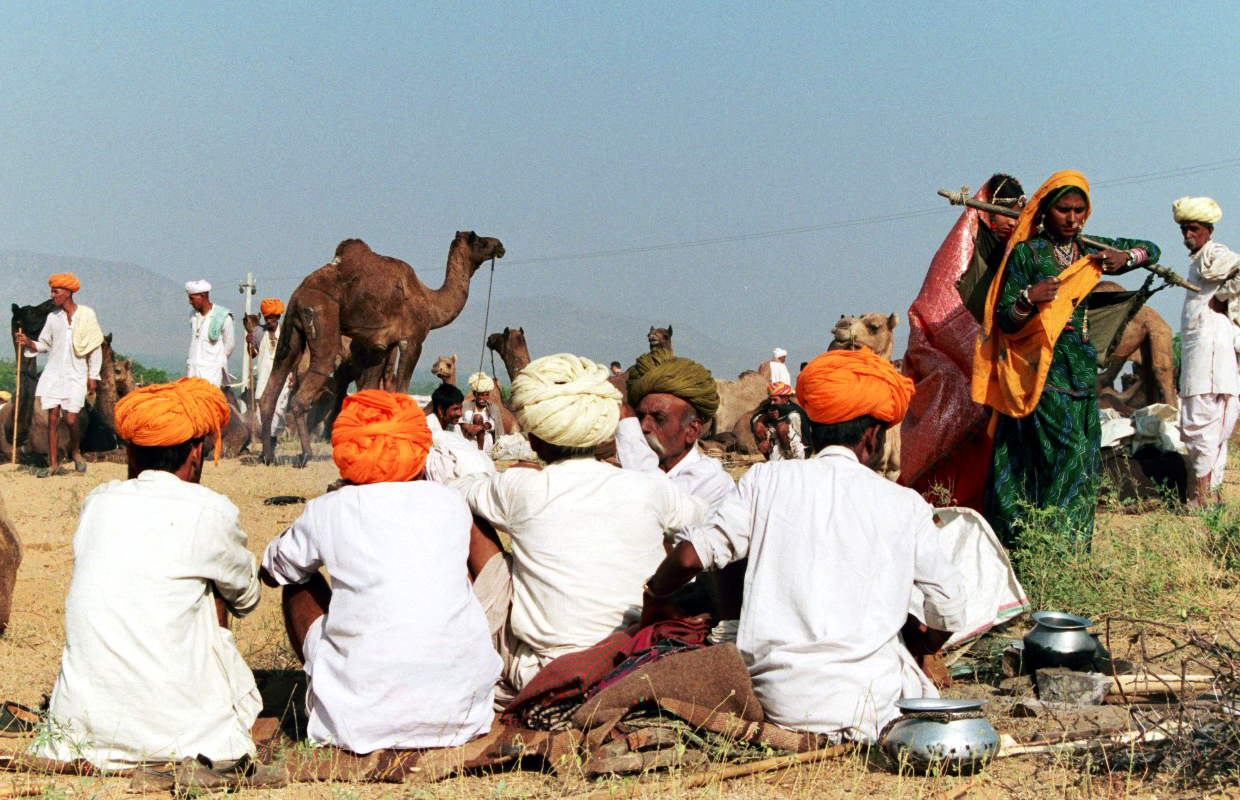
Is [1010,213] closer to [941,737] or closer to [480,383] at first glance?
[941,737]

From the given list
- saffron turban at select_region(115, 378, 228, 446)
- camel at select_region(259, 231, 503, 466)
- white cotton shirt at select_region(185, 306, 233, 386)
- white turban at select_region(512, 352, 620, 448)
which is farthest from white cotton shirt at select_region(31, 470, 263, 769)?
white cotton shirt at select_region(185, 306, 233, 386)

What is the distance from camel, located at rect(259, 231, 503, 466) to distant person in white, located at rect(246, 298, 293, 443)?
1.77 metres

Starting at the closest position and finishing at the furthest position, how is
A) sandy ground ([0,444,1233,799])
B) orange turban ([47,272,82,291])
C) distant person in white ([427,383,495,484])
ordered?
sandy ground ([0,444,1233,799]), distant person in white ([427,383,495,484]), orange turban ([47,272,82,291])

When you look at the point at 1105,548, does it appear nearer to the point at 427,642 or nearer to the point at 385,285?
the point at 427,642

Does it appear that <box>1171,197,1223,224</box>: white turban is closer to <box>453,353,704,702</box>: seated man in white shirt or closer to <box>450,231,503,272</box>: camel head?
<box>453,353,704,702</box>: seated man in white shirt

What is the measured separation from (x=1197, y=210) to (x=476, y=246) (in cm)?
1065

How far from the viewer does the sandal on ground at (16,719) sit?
4305 millimetres

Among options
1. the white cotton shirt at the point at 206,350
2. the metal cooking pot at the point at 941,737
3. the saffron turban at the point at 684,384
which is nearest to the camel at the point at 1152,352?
the white cotton shirt at the point at 206,350

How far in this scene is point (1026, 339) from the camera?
6141mm

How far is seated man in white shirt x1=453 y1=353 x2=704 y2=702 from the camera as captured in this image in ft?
13.9

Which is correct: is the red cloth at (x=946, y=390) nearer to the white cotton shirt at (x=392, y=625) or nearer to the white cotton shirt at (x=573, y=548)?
the white cotton shirt at (x=573, y=548)

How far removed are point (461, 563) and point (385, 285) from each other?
11.8 meters

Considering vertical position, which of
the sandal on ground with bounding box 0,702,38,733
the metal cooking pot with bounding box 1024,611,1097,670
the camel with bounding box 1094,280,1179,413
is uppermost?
the camel with bounding box 1094,280,1179,413

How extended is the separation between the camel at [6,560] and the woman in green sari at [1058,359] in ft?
15.2
